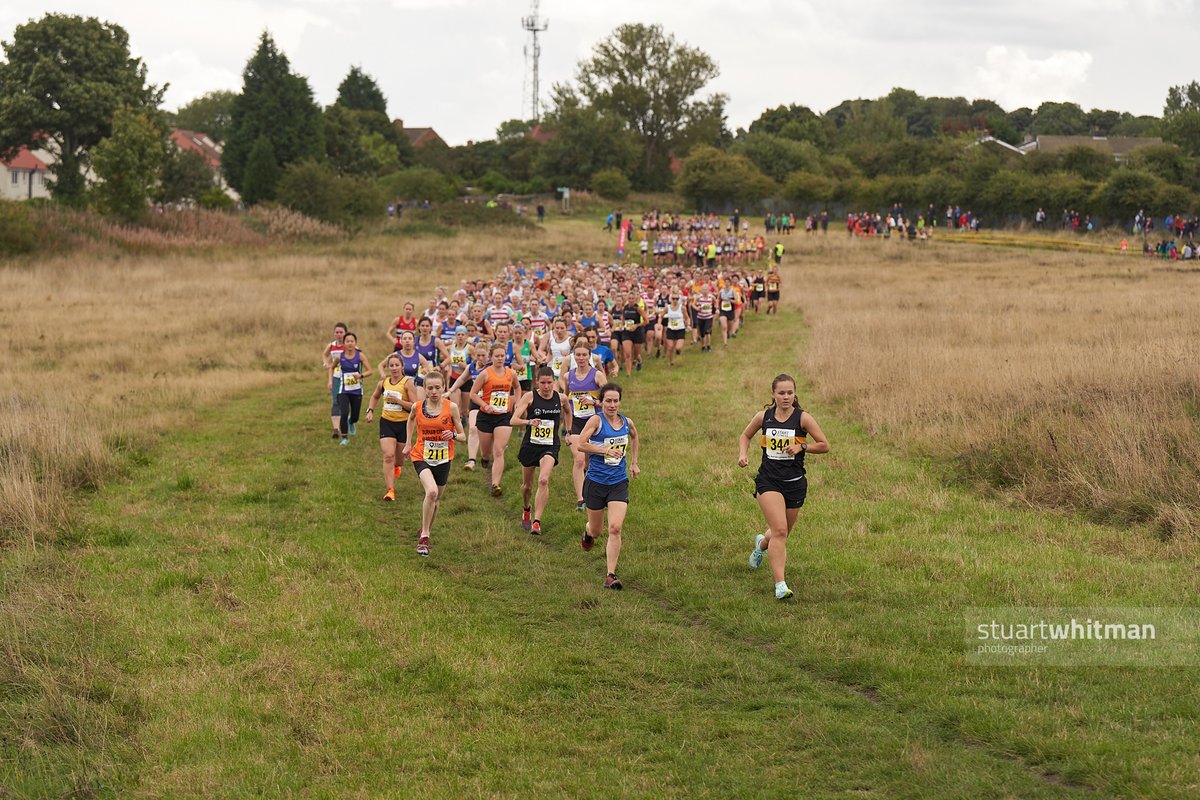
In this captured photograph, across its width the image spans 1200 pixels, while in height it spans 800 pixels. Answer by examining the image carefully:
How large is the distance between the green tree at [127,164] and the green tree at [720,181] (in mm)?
42944

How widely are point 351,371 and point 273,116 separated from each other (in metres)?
58.6

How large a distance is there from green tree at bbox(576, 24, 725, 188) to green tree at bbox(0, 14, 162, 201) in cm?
4806

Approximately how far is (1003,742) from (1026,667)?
1.28 metres

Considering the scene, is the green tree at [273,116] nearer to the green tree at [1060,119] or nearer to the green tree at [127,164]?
the green tree at [127,164]

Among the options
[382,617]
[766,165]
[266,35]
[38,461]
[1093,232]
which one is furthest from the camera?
[766,165]

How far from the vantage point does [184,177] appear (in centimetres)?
6669

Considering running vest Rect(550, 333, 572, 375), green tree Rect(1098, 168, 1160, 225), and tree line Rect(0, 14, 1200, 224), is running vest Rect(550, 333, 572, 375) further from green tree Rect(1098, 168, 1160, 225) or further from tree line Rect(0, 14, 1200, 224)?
green tree Rect(1098, 168, 1160, 225)

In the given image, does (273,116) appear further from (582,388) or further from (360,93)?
(582,388)

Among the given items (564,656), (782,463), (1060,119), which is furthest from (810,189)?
(1060,119)

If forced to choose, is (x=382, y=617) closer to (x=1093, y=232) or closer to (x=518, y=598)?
(x=518, y=598)

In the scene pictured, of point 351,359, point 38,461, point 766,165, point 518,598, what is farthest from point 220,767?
point 766,165

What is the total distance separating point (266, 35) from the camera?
7188cm

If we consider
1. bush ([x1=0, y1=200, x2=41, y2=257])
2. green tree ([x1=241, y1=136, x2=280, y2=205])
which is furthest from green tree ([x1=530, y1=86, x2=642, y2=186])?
bush ([x1=0, y1=200, x2=41, y2=257])

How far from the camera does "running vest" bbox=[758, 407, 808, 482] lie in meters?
10.2
